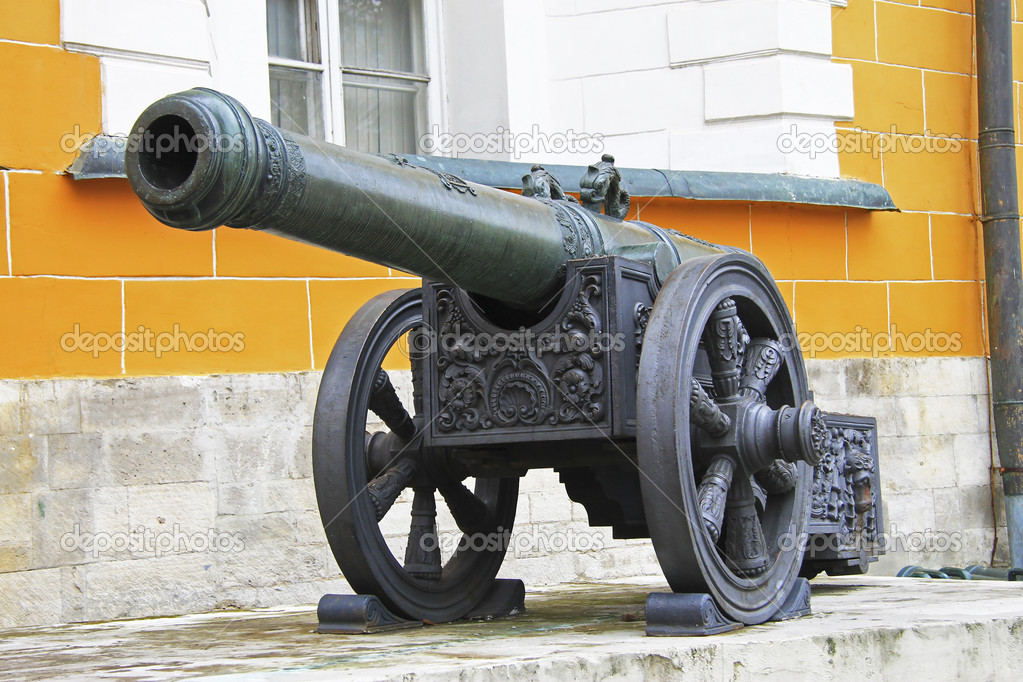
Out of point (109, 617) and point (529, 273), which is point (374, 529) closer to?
point (529, 273)

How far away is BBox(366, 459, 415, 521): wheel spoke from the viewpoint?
4066 mm

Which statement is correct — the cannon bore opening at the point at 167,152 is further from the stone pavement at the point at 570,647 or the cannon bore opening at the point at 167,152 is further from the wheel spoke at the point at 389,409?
the wheel spoke at the point at 389,409

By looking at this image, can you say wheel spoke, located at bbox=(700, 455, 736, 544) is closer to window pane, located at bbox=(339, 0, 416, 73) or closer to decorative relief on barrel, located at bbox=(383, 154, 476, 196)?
decorative relief on barrel, located at bbox=(383, 154, 476, 196)

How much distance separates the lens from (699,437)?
3.87m

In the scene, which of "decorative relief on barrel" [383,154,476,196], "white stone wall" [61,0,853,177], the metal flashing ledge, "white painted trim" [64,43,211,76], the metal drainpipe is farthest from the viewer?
the metal drainpipe

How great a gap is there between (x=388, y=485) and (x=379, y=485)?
0.03 m

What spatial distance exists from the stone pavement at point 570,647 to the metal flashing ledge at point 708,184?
229 cm

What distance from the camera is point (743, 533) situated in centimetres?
393

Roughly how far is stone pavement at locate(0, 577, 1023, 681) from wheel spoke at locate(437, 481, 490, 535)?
35cm

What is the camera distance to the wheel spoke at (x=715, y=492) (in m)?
3.65
